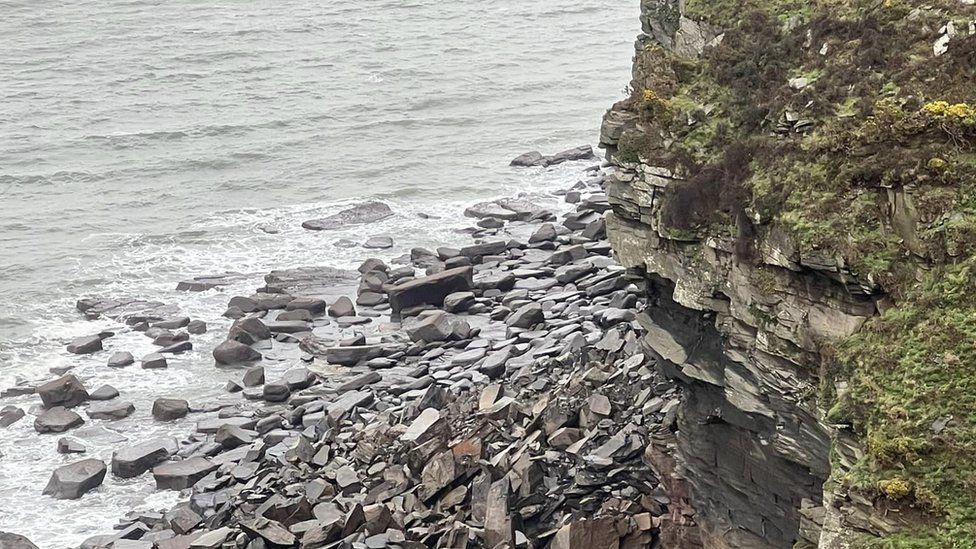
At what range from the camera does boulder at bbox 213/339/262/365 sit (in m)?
36.0

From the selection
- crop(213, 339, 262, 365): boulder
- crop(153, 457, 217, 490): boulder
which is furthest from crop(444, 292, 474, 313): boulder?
crop(153, 457, 217, 490): boulder

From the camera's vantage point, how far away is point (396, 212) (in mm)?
51312

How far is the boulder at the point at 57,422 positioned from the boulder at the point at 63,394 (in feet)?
2.82

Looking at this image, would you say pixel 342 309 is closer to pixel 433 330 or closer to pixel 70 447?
pixel 433 330

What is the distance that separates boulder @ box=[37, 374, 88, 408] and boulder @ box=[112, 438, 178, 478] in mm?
4125

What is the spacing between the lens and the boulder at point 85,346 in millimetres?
37594

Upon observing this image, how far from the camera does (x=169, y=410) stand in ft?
107

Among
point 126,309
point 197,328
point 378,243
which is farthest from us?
point 378,243

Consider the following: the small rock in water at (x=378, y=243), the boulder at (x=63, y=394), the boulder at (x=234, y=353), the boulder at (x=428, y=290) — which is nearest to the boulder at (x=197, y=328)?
the boulder at (x=234, y=353)

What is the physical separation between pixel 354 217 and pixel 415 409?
23.9 metres

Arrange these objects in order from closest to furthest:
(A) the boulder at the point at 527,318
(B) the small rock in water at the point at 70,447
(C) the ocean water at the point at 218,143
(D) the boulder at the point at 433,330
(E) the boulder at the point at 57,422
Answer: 1. (B) the small rock in water at the point at 70,447
2. (E) the boulder at the point at 57,422
3. (A) the boulder at the point at 527,318
4. (D) the boulder at the point at 433,330
5. (C) the ocean water at the point at 218,143

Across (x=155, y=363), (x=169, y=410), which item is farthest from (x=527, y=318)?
(x=155, y=363)

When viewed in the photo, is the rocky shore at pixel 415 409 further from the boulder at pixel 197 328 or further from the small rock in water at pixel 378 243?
the small rock in water at pixel 378 243

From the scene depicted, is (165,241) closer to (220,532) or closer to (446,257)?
(446,257)
